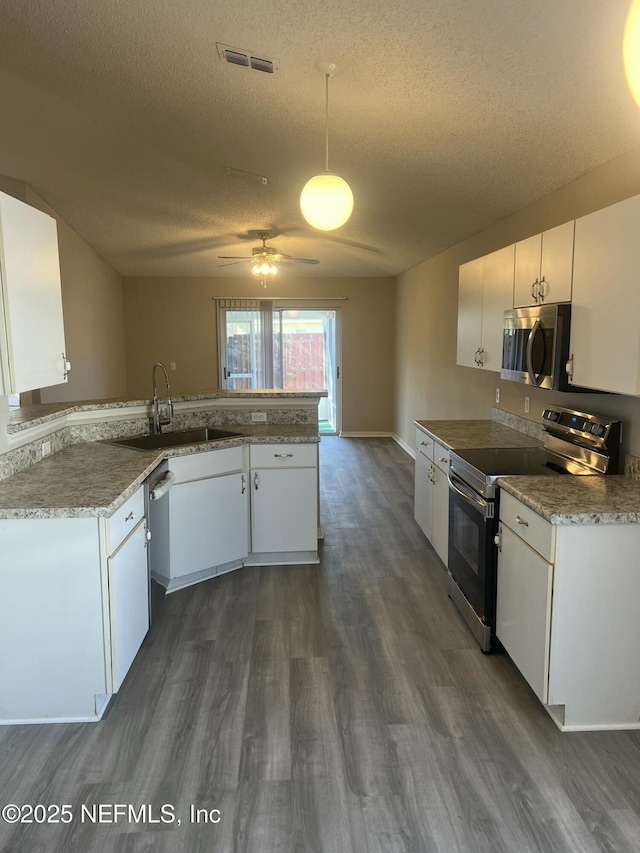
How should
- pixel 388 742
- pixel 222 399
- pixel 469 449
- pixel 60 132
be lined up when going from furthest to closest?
pixel 222 399
pixel 60 132
pixel 469 449
pixel 388 742

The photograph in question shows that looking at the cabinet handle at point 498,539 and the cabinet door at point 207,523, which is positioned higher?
the cabinet handle at point 498,539

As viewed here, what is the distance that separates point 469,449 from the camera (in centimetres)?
325

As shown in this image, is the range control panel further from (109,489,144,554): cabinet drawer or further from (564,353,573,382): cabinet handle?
(109,489,144,554): cabinet drawer

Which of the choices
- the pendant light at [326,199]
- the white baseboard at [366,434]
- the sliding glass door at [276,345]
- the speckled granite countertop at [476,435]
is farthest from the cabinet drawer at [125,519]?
the white baseboard at [366,434]

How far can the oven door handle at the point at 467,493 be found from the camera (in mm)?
→ 2695

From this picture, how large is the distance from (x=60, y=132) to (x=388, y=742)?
407 cm

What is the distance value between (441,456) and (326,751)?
194 cm

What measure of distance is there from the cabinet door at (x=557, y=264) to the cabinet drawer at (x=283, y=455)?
1.69 m

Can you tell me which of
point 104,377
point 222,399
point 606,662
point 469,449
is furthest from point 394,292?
point 606,662

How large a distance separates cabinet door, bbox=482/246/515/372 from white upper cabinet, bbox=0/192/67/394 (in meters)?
2.37

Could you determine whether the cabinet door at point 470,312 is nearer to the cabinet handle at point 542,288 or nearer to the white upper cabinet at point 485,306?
the white upper cabinet at point 485,306

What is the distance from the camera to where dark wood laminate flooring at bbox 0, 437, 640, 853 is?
5.84ft

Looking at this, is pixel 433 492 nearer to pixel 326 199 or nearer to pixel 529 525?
pixel 529 525

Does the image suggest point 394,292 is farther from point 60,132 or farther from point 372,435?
point 60,132
